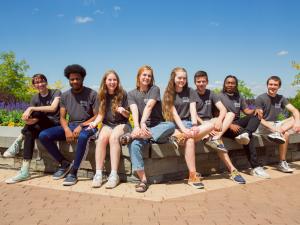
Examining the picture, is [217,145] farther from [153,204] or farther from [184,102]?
[153,204]

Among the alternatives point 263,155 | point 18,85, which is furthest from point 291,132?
point 18,85

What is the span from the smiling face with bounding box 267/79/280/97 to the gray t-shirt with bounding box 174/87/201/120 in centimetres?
163

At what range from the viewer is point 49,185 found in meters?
5.29

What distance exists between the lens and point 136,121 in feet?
17.2

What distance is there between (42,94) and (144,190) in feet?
7.70

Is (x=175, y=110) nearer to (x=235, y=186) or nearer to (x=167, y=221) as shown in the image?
(x=235, y=186)

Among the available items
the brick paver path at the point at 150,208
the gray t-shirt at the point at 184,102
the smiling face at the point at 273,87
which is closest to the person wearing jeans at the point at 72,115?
the brick paver path at the point at 150,208

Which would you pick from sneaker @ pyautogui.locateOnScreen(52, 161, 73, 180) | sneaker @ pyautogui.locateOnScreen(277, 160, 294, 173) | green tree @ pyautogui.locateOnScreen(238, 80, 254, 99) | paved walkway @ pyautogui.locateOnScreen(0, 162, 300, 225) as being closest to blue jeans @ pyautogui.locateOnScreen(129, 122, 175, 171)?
paved walkway @ pyautogui.locateOnScreen(0, 162, 300, 225)

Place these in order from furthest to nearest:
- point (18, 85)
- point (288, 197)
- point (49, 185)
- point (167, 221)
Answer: point (18, 85), point (49, 185), point (288, 197), point (167, 221)

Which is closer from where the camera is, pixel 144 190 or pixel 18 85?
pixel 144 190

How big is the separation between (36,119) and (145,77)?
1.80 metres

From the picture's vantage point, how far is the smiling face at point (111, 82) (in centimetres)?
543

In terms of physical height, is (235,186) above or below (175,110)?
below

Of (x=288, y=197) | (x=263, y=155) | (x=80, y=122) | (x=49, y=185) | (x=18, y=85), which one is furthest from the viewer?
(x=18, y=85)
